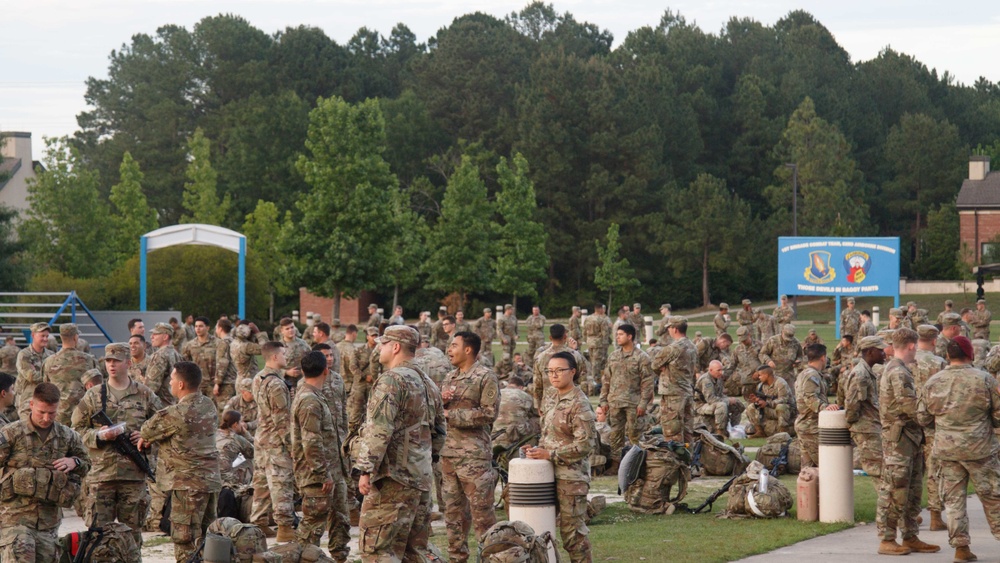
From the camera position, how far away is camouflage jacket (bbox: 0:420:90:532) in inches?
378

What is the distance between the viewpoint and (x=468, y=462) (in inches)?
437

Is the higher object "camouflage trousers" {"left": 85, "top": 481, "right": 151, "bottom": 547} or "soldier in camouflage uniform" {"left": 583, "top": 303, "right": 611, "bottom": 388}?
"soldier in camouflage uniform" {"left": 583, "top": 303, "right": 611, "bottom": 388}

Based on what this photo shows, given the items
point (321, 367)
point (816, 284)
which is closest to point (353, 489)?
point (321, 367)

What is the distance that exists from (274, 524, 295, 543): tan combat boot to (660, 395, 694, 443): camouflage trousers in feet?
21.5

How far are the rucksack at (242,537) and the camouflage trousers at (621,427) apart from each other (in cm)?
838

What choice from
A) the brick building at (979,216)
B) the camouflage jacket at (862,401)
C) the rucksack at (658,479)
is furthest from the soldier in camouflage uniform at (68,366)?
the brick building at (979,216)

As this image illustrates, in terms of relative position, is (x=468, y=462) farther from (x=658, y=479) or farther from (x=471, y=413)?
(x=658, y=479)

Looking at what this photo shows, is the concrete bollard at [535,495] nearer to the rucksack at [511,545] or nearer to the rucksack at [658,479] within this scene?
the rucksack at [511,545]

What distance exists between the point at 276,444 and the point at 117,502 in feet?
5.44

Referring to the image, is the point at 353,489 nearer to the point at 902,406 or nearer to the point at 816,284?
the point at 902,406

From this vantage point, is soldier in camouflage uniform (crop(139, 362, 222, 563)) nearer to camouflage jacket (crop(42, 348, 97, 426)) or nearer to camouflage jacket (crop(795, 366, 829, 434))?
camouflage jacket (crop(42, 348, 97, 426))

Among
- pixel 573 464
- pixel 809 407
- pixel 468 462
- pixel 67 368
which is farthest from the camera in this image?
pixel 67 368

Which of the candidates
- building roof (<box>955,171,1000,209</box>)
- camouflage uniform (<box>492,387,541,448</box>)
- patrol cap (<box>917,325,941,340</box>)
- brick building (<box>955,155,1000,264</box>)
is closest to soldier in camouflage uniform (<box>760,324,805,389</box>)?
camouflage uniform (<box>492,387,541,448</box>)

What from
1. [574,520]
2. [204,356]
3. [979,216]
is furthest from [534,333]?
[979,216]
